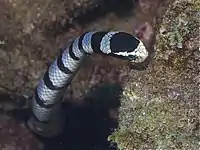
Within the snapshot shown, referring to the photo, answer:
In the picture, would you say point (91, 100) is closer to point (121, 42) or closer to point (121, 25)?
point (121, 25)

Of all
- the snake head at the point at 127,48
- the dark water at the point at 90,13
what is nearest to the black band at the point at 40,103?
the dark water at the point at 90,13

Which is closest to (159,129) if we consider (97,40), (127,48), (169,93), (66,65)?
(169,93)

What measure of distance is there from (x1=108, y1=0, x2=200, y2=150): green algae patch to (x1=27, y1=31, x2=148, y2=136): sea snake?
1.51 ft

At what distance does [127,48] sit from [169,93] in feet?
3.08

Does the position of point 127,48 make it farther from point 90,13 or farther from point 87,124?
point 87,124

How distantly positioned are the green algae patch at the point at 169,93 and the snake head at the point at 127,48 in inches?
19.3

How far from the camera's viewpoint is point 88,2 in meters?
3.62

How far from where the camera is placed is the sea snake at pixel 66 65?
2697 millimetres

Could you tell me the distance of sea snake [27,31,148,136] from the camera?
8.85 feet

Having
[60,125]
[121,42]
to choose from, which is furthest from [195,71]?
[60,125]

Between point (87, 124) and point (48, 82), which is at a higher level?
point (48, 82)

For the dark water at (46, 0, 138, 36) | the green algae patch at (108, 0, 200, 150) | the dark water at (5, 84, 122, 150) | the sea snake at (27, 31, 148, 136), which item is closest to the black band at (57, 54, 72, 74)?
the sea snake at (27, 31, 148, 136)

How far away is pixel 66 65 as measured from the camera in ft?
11.6

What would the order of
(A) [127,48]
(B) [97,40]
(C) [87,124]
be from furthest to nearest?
(C) [87,124]
(B) [97,40]
(A) [127,48]
